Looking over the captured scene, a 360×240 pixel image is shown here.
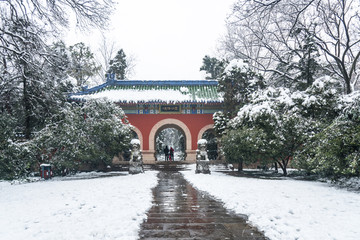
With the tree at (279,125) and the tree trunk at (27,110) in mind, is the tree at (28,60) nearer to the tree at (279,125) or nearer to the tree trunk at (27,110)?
the tree trunk at (27,110)

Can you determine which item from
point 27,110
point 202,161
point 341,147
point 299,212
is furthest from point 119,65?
point 299,212

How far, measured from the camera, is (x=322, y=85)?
7.98m

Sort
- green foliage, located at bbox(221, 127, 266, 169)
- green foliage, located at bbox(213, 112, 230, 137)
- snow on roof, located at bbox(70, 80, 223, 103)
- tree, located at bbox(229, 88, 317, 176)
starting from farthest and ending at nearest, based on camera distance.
→ 1. snow on roof, located at bbox(70, 80, 223, 103)
2. green foliage, located at bbox(213, 112, 230, 137)
3. green foliage, located at bbox(221, 127, 266, 169)
4. tree, located at bbox(229, 88, 317, 176)

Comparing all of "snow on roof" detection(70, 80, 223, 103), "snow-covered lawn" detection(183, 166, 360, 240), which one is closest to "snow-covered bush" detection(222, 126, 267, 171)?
"snow-covered lawn" detection(183, 166, 360, 240)

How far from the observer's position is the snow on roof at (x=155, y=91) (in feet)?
48.4

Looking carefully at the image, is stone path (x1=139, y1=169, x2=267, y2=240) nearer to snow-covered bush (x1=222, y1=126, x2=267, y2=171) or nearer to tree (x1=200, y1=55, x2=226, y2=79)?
snow-covered bush (x1=222, y1=126, x2=267, y2=171)

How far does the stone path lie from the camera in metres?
2.83

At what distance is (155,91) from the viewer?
16.0 meters

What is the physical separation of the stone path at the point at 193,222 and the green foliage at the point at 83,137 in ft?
15.9

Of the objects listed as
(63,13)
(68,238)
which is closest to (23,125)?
(63,13)

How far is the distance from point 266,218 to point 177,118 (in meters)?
12.6

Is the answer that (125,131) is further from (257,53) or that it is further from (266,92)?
(257,53)

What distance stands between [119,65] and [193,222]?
69.3 ft

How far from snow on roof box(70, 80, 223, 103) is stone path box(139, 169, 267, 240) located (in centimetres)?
1058
